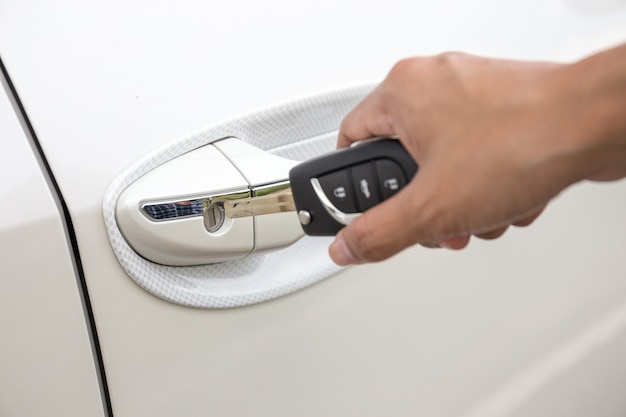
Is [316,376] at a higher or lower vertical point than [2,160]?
lower

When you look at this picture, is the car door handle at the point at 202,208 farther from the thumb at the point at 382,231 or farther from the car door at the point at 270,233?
the thumb at the point at 382,231

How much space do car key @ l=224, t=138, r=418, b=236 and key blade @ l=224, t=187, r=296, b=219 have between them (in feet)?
0.09

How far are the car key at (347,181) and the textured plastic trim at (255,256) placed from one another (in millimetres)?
115

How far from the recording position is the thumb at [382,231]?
49cm

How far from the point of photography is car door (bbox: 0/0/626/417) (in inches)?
23.9

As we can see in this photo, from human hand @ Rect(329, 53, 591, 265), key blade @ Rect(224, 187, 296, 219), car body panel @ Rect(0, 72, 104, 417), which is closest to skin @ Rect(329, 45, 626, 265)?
human hand @ Rect(329, 53, 591, 265)

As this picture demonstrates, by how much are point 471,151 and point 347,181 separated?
4.5 inches

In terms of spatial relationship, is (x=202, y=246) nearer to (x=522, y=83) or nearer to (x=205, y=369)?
(x=205, y=369)

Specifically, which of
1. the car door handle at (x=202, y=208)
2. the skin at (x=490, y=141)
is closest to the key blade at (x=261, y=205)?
the car door handle at (x=202, y=208)

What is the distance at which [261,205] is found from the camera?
65 cm

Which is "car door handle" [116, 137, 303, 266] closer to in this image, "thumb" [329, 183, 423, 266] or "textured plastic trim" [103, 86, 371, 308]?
"textured plastic trim" [103, 86, 371, 308]

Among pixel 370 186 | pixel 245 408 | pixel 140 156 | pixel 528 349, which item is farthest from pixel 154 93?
pixel 528 349

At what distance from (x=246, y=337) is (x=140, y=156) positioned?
8.4 inches

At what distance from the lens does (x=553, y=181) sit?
18.1 inches
